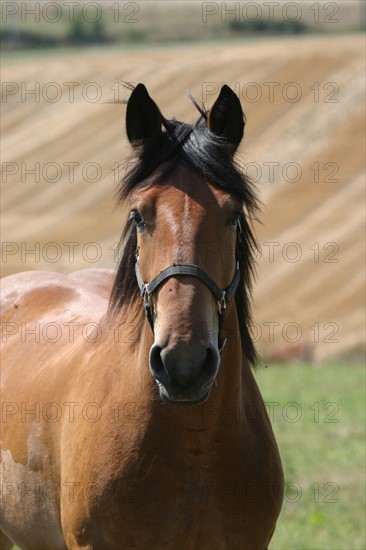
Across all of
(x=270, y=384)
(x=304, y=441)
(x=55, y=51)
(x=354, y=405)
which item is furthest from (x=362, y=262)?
(x=55, y=51)

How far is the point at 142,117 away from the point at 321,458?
6.71 m

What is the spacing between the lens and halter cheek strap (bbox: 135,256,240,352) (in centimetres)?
380

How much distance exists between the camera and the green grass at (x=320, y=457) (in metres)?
7.46

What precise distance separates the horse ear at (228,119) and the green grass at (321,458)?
12.0 feet

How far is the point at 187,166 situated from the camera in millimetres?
4117

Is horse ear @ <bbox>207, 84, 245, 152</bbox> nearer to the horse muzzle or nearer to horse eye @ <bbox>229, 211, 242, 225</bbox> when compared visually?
horse eye @ <bbox>229, 211, 242, 225</bbox>

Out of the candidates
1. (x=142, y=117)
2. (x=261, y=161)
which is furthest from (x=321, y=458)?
(x=261, y=161)

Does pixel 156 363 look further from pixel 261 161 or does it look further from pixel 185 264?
pixel 261 161

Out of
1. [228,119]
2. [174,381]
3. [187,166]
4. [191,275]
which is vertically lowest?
[174,381]

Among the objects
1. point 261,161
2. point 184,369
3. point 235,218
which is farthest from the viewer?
point 261,161

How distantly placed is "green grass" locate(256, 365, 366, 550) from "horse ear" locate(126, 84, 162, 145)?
3.78 m

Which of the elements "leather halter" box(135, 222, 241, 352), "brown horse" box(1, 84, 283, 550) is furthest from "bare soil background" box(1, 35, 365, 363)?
"leather halter" box(135, 222, 241, 352)

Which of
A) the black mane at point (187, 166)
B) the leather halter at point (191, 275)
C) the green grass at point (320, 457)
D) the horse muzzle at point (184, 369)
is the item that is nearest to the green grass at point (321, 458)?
the green grass at point (320, 457)

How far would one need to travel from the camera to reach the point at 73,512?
446cm
